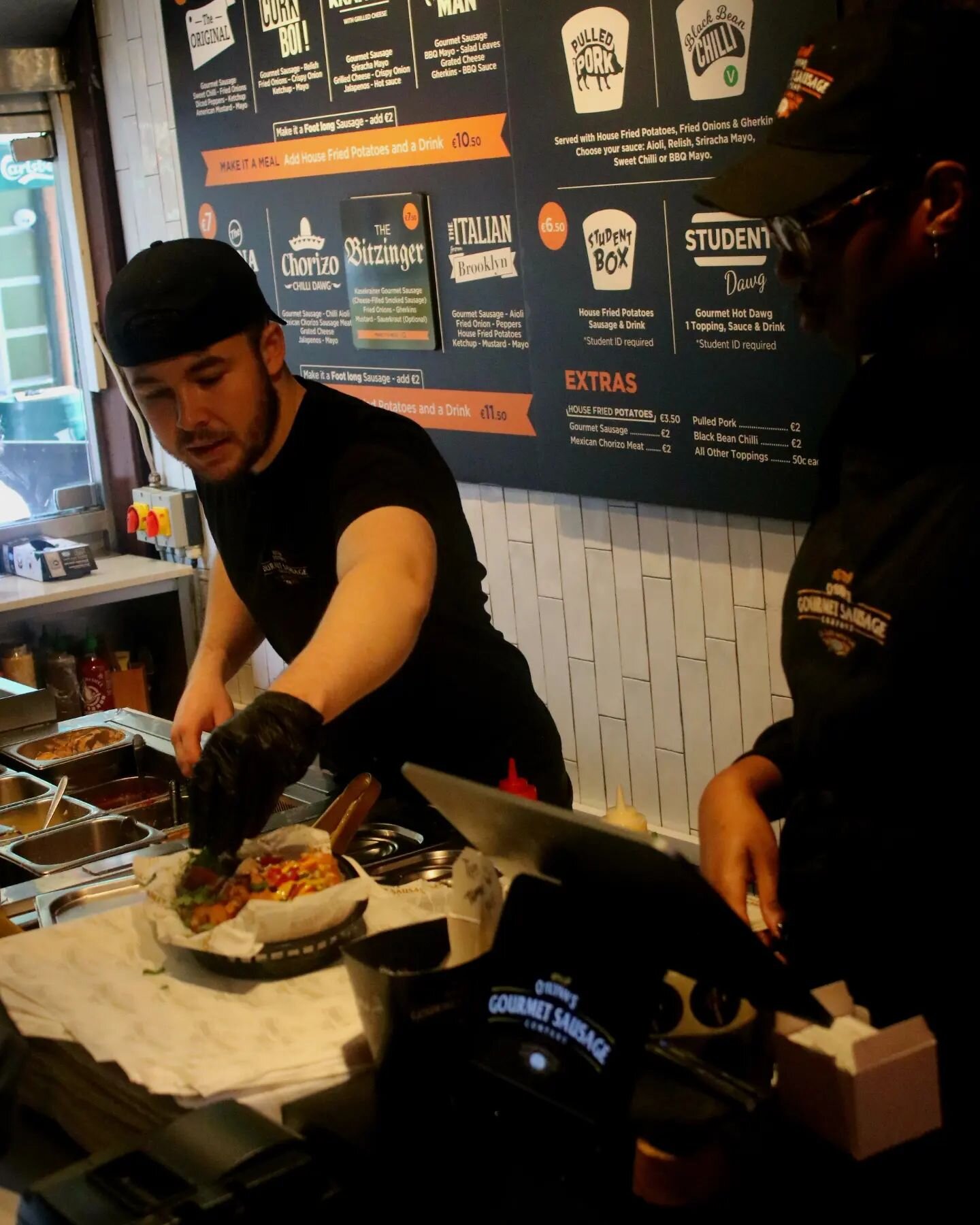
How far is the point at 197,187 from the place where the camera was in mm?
4828

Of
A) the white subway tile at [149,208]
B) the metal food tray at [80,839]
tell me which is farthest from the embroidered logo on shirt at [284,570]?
the white subway tile at [149,208]

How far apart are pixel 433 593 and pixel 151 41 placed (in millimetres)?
3514

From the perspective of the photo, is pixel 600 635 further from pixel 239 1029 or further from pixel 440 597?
pixel 239 1029

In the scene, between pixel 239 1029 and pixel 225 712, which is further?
pixel 225 712

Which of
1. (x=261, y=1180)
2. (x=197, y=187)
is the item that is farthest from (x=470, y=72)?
(x=261, y=1180)

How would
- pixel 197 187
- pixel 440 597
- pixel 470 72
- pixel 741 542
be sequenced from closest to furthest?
pixel 440 597 < pixel 741 542 < pixel 470 72 < pixel 197 187

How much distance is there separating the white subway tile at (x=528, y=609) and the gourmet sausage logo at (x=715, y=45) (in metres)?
1.31

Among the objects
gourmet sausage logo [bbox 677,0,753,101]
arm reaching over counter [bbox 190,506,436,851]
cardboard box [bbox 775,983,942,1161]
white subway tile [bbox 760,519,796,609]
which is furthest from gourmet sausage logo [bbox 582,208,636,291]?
cardboard box [bbox 775,983,942,1161]

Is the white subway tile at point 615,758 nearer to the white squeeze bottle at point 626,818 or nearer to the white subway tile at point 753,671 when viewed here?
the white subway tile at point 753,671

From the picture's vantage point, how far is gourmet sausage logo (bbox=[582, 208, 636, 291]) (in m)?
3.44

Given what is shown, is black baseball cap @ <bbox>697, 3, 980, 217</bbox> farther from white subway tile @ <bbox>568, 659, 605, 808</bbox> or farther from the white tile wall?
white subway tile @ <bbox>568, 659, 605, 808</bbox>

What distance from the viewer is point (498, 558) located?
4117mm

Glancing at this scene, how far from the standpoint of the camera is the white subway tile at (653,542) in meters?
3.62

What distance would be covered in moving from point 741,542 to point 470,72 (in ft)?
4.60
